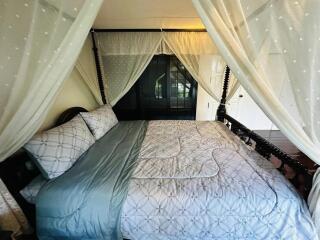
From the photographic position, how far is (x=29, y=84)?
3.45 feet

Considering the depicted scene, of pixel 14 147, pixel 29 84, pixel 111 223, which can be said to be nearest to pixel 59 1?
pixel 29 84

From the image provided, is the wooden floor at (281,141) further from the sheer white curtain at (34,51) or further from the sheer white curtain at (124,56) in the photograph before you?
the sheer white curtain at (34,51)

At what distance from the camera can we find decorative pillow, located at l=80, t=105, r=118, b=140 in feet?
7.38

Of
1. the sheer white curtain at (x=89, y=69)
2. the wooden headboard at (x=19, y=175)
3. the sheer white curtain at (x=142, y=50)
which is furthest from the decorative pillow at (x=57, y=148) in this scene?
the sheer white curtain at (x=142, y=50)

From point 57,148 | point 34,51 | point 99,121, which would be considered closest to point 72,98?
point 99,121

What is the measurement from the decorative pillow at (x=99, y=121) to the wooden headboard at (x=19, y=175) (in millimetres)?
774

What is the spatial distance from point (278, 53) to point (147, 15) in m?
1.96

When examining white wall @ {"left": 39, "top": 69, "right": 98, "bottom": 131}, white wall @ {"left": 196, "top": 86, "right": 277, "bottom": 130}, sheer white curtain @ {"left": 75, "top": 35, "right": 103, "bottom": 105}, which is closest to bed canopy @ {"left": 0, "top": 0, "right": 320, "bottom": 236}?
white wall @ {"left": 39, "top": 69, "right": 98, "bottom": 131}

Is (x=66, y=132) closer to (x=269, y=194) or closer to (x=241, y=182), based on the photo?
(x=241, y=182)

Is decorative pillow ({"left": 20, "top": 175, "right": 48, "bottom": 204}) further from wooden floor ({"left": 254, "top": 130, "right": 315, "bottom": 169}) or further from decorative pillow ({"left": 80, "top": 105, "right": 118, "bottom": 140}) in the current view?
wooden floor ({"left": 254, "top": 130, "right": 315, "bottom": 169})

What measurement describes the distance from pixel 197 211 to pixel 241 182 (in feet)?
1.32

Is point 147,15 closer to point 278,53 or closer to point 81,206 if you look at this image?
point 278,53

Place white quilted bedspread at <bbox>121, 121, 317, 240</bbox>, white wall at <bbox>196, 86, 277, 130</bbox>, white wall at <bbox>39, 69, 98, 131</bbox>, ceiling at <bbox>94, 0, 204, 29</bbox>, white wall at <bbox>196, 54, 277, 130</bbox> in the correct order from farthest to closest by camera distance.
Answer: white wall at <bbox>196, 86, 277, 130</bbox> < white wall at <bbox>196, 54, 277, 130</bbox> < white wall at <bbox>39, 69, 98, 131</bbox> < ceiling at <bbox>94, 0, 204, 29</bbox> < white quilted bedspread at <bbox>121, 121, 317, 240</bbox>

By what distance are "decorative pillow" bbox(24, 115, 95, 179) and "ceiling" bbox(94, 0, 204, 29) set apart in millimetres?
1448
